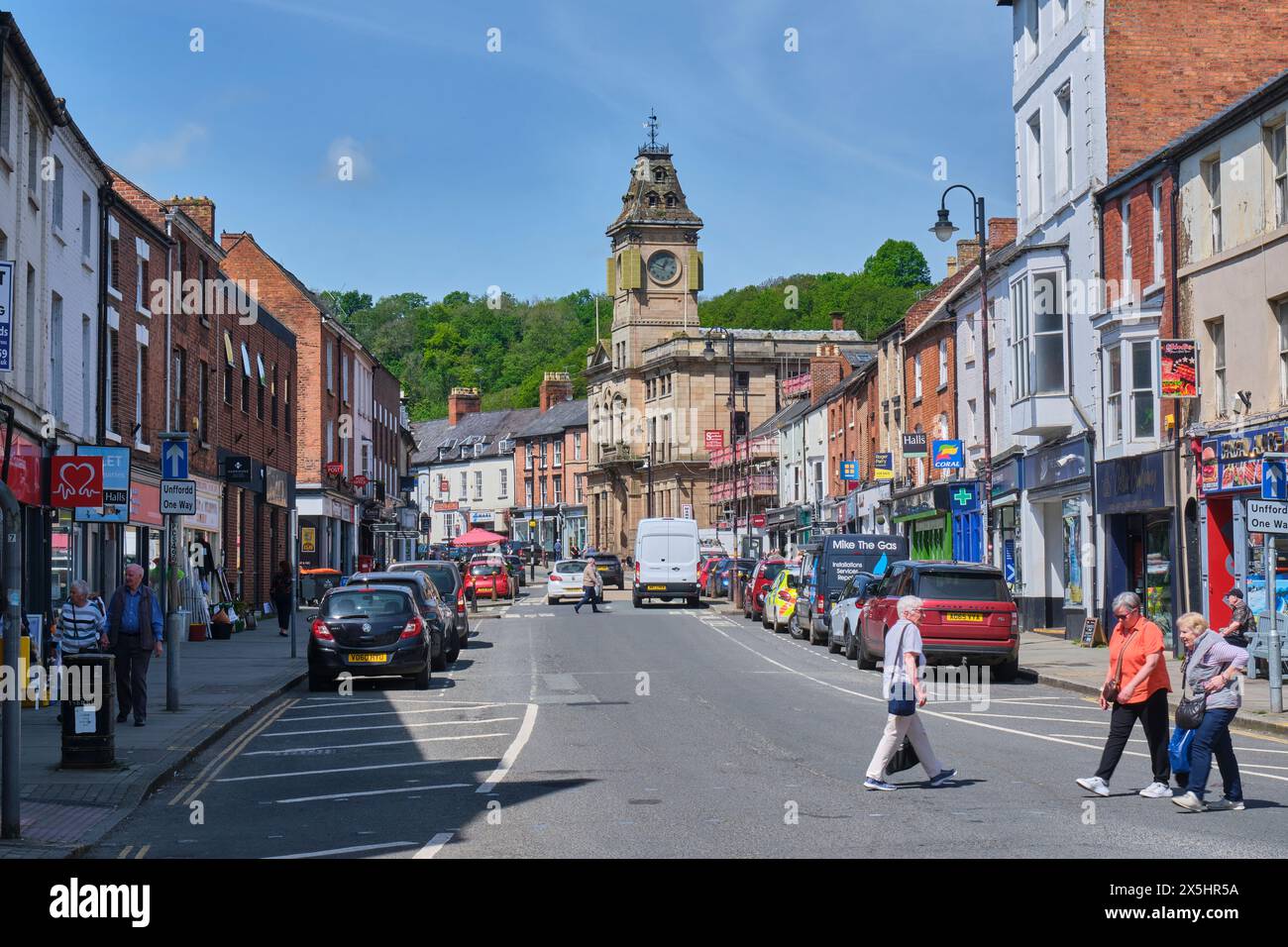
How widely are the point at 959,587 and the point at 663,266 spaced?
88379 millimetres

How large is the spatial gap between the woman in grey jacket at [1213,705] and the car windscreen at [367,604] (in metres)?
13.1

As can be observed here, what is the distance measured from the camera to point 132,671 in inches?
699

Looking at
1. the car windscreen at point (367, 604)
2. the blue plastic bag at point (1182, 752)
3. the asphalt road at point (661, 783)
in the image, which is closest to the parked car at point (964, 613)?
the asphalt road at point (661, 783)

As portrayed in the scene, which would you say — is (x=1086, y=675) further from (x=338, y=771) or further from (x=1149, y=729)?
(x=338, y=771)

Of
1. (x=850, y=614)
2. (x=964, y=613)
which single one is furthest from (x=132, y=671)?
(x=850, y=614)

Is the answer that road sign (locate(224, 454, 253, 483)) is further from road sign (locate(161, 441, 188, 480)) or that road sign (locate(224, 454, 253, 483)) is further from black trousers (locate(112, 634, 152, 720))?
black trousers (locate(112, 634, 152, 720))

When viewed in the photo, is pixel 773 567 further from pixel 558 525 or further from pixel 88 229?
pixel 558 525

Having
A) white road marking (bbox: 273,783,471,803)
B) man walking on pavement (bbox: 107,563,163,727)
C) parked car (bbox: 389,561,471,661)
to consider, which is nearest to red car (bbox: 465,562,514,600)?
parked car (bbox: 389,561,471,661)

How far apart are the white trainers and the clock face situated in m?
101

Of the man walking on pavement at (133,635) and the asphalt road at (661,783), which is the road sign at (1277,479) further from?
the man walking on pavement at (133,635)

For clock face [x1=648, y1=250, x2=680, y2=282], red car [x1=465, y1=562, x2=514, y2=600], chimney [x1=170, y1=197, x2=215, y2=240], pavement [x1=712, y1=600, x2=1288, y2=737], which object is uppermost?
clock face [x1=648, y1=250, x2=680, y2=282]

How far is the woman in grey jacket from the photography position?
12016 mm
